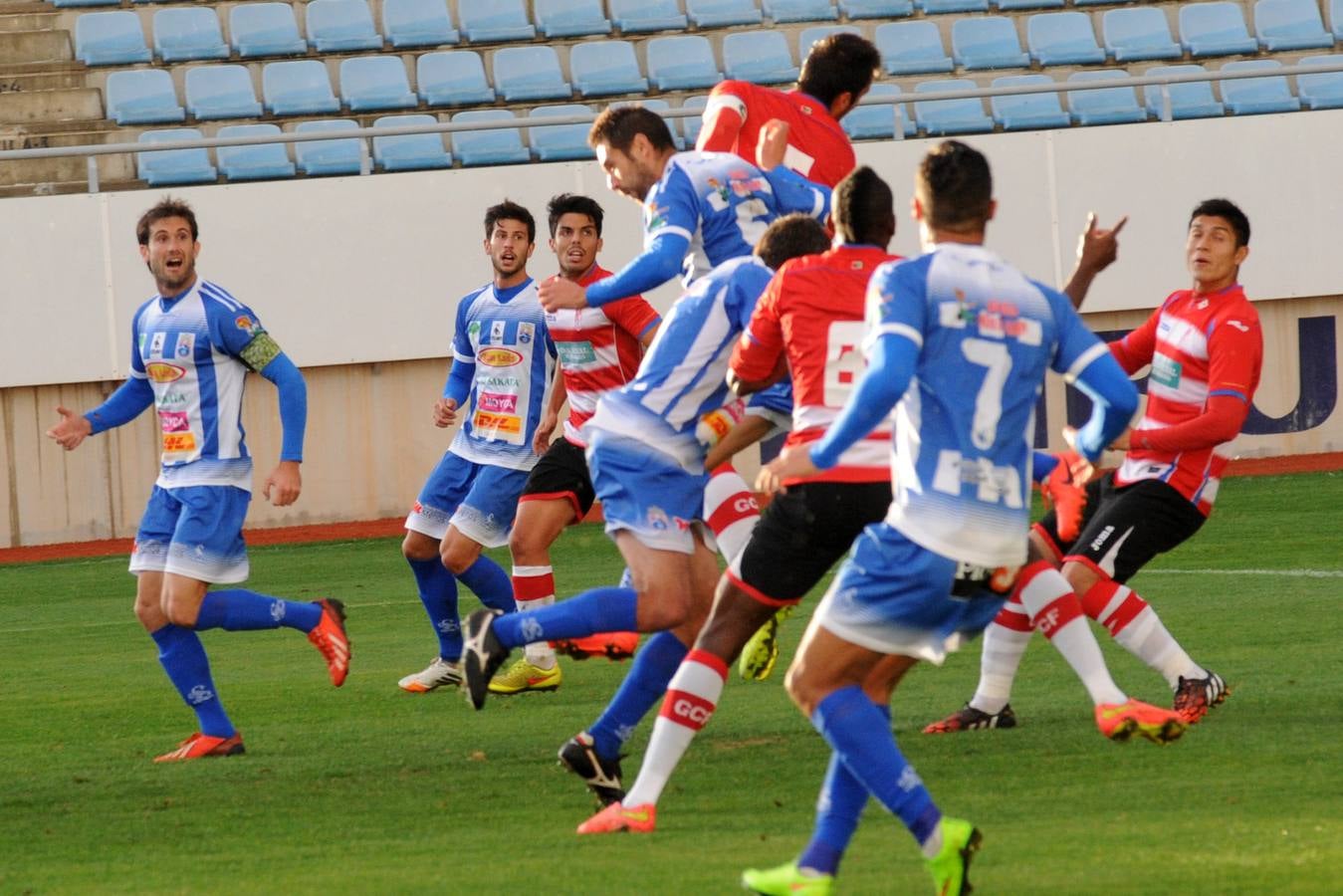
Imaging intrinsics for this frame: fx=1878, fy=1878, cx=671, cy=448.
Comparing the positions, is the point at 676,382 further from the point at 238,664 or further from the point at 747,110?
the point at 238,664

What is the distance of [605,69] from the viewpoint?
17.8 meters

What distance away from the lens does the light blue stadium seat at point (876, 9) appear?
61.7 ft

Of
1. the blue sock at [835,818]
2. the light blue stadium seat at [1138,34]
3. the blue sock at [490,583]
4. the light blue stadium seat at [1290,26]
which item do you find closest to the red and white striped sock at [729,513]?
the blue sock at [490,583]

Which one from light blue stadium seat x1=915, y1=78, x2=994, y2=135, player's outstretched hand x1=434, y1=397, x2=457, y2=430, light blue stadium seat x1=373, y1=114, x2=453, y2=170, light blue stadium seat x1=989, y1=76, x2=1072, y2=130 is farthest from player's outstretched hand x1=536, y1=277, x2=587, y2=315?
light blue stadium seat x1=989, y1=76, x2=1072, y2=130

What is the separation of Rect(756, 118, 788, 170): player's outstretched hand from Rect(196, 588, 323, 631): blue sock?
232 cm

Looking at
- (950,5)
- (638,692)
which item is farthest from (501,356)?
(950,5)

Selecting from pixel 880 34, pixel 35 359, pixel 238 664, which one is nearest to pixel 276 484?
pixel 238 664

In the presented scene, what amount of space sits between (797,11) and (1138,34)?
3398 millimetres

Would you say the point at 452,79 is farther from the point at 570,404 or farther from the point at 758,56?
the point at 570,404

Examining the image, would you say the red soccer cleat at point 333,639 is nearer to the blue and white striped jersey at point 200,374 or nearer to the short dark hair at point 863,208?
the blue and white striped jersey at point 200,374

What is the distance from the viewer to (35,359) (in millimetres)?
15117

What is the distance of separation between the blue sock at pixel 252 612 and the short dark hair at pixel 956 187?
353 cm

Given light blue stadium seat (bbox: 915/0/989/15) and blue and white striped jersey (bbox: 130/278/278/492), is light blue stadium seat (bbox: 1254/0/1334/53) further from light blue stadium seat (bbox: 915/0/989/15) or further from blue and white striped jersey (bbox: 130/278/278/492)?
blue and white striped jersey (bbox: 130/278/278/492)

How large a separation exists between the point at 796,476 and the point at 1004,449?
46cm
